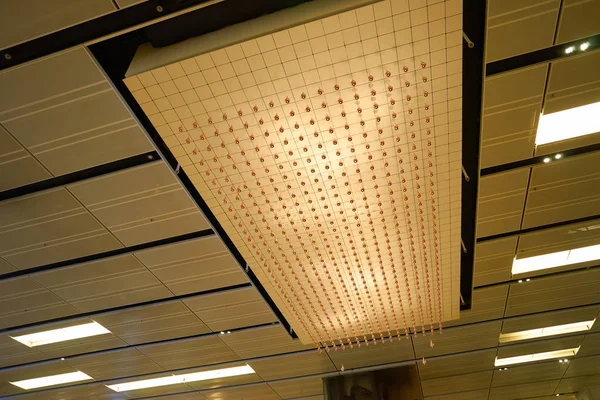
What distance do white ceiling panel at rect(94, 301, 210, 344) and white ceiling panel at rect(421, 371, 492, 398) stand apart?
19.5 feet

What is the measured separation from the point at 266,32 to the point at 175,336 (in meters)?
6.45

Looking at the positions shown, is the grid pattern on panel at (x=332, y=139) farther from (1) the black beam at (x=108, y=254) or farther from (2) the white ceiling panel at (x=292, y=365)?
(2) the white ceiling panel at (x=292, y=365)

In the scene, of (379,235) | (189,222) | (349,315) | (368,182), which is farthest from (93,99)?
(349,315)

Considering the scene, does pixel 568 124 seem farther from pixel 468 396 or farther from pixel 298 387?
pixel 468 396

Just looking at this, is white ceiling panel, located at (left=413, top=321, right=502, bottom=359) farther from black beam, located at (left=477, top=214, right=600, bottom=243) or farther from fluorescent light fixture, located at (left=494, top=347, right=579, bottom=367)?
black beam, located at (left=477, top=214, right=600, bottom=243)

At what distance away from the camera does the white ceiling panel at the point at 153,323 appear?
695cm

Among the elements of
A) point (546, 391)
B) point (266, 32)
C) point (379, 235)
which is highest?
point (266, 32)

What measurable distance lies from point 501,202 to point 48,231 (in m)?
5.85

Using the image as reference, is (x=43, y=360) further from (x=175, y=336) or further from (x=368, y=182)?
(x=368, y=182)

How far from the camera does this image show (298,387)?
32.9 ft

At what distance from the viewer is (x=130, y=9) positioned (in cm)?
320

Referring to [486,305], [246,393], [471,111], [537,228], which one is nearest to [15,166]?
[471,111]

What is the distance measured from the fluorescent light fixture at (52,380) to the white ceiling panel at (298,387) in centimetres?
433

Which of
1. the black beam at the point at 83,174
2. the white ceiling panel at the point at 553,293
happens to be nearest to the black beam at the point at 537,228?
the white ceiling panel at the point at 553,293
